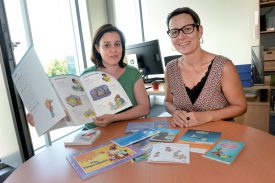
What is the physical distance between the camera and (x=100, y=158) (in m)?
1.08

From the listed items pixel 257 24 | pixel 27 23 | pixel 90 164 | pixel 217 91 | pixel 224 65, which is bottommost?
pixel 90 164

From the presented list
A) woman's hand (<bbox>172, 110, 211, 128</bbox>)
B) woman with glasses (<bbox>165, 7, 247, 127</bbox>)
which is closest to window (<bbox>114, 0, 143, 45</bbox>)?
woman with glasses (<bbox>165, 7, 247, 127</bbox>)

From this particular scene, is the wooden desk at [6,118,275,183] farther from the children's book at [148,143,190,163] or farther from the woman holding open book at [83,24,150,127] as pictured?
the woman holding open book at [83,24,150,127]

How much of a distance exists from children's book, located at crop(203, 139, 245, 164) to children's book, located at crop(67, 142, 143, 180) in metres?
0.32

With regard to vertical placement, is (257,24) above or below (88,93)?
above

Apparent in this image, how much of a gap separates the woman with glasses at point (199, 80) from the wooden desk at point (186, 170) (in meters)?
0.35

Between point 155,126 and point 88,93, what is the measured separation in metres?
0.44

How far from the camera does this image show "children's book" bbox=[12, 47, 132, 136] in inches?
45.1

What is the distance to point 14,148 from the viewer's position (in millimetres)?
2299

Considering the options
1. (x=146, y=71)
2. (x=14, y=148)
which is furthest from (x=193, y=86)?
(x=14, y=148)

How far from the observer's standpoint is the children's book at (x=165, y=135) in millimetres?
1199

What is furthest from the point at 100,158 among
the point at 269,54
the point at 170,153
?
the point at 269,54

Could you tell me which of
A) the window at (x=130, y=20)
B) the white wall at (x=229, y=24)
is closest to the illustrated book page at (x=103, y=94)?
the white wall at (x=229, y=24)

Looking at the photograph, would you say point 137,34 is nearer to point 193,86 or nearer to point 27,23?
point 27,23
